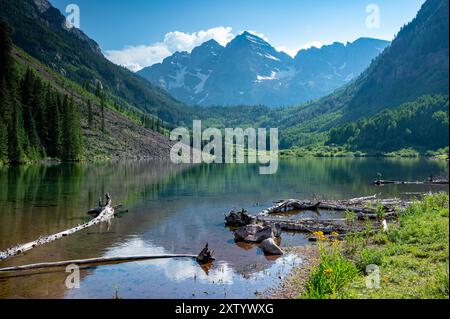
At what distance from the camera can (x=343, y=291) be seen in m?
19.2

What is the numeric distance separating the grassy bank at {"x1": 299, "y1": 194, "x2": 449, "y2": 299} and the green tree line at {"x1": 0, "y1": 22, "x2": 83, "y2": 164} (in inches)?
4631

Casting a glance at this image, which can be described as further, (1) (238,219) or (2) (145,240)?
(1) (238,219)

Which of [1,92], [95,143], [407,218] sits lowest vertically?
[407,218]

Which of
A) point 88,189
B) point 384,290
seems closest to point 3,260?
point 384,290

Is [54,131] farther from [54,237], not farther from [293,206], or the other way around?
[54,237]

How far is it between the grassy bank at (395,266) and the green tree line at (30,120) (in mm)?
117639

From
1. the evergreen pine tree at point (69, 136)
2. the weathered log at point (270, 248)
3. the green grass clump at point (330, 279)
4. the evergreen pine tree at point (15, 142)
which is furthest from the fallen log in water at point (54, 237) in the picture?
the evergreen pine tree at point (69, 136)

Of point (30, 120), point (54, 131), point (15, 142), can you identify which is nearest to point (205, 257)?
point (15, 142)

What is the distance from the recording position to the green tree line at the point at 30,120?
12651 cm

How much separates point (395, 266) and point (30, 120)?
143 m

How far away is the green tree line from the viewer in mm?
126506

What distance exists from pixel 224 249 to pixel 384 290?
16607 millimetres

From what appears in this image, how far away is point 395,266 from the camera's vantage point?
898 inches
